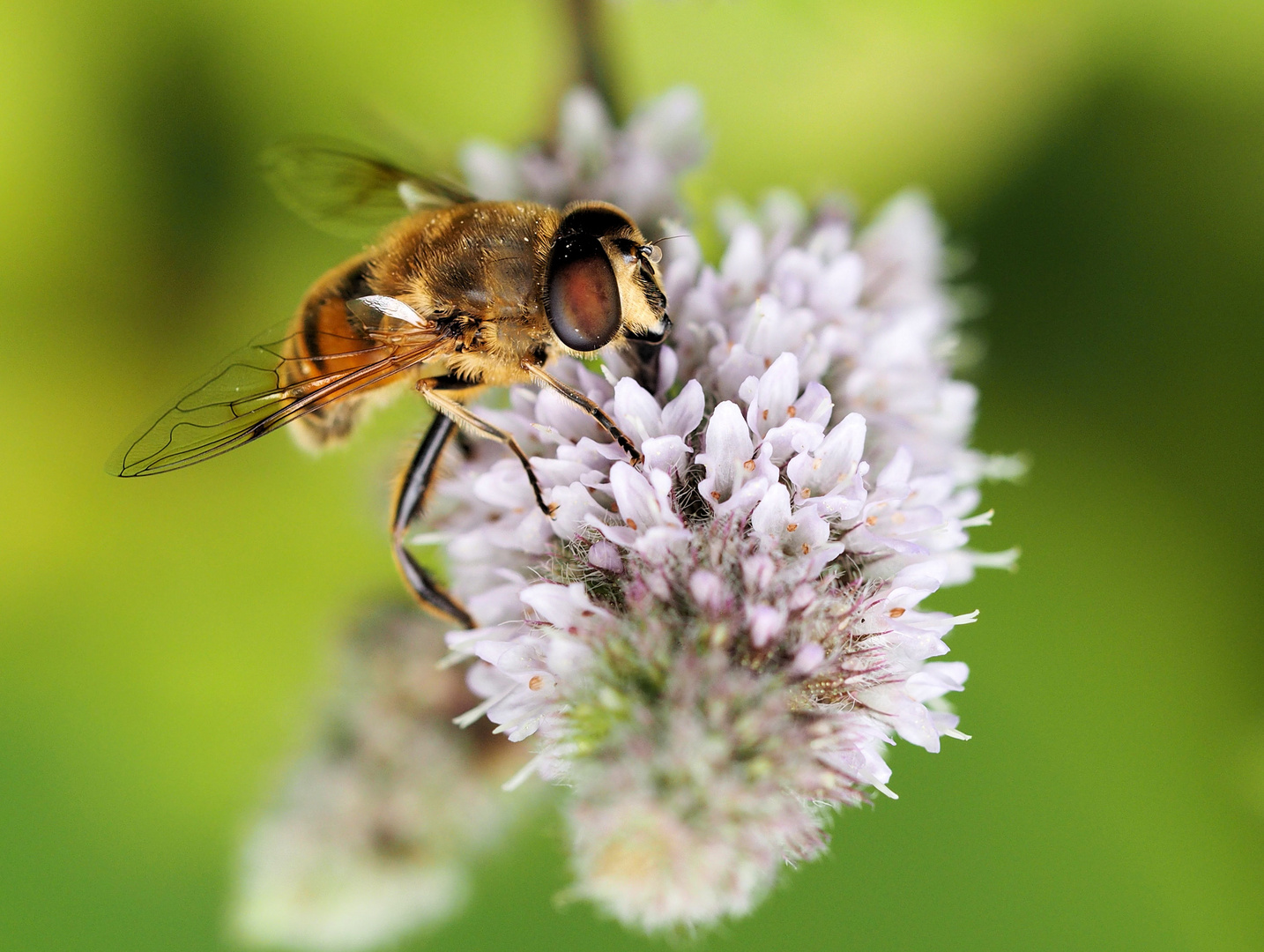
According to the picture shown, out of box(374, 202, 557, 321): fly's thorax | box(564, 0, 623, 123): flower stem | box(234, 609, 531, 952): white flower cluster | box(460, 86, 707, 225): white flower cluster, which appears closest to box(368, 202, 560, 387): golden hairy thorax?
box(374, 202, 557, 321): fly's thorax

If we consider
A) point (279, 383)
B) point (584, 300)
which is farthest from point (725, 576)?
point (279, 383)

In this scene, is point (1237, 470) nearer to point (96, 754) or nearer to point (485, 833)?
point (485, 833)

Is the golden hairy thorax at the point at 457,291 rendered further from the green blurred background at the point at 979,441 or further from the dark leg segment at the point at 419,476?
the green blurred background at the point at 979,441

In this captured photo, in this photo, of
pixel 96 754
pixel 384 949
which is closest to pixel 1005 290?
pixel 384 949

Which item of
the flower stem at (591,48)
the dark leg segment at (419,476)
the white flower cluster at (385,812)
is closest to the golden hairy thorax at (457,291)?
the dark leg segment at (419,476)

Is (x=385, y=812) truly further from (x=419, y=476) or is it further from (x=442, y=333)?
(x=442, y=333)

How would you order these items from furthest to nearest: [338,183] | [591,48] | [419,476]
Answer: [591,48] < [338,183] < [419,476]
